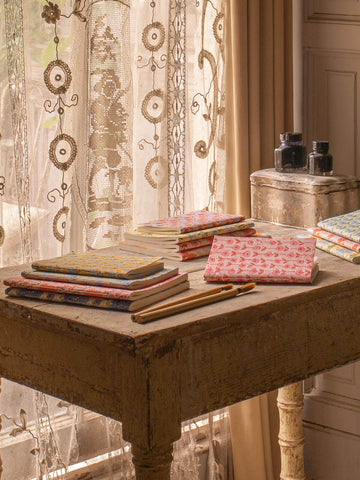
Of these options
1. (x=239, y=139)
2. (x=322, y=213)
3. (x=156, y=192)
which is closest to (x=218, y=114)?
(x=239, y=139)

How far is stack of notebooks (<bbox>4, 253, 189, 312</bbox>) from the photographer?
1490 millimetres

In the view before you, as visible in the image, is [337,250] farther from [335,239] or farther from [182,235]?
[182,235]

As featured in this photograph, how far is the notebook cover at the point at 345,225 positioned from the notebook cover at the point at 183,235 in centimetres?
19

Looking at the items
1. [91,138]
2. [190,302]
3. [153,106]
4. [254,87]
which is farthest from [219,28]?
[190,302]

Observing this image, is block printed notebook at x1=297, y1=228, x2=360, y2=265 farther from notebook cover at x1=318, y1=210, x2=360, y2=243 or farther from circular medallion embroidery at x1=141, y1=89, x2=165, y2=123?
circular medallion embroidery at x1=141, y1=89, x2=165, y2=123

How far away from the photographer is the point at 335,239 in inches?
75.1

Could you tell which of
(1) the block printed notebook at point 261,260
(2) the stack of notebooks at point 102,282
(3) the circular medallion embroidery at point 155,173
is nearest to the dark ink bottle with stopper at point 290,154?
Answer: (3) the circular medallion embroidery at point 155,173

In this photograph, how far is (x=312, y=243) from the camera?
1.79 m

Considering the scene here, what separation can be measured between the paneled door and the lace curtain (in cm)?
35

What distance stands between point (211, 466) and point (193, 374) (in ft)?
4.13

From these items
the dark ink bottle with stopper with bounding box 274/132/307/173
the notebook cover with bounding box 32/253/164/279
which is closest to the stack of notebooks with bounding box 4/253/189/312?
the notebook cover with bounding box 32/253/164/279

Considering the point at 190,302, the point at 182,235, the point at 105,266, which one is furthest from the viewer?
the point at 182,235

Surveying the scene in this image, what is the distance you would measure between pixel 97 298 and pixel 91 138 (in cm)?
78

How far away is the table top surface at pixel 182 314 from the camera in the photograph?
1372mm
